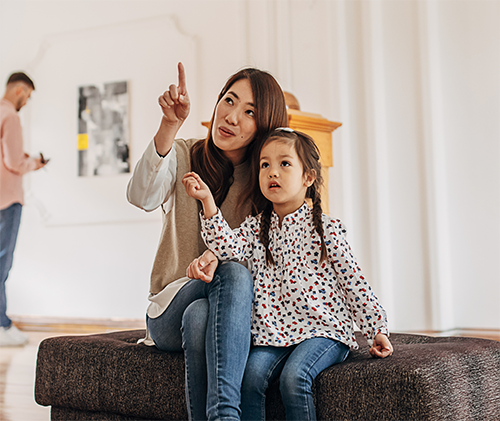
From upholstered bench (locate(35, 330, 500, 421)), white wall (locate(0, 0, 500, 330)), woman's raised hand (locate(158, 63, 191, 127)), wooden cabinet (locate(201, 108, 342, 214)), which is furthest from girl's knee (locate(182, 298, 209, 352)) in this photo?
white wall (locate(0, 0, 500, 330))

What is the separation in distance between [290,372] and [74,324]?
10.4 ft

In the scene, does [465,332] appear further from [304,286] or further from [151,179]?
[151,179]

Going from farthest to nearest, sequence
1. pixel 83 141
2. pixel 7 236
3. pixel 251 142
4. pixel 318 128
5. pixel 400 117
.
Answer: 1. pixel 83 141
2. pixel 7 236
3. pixel 400 117
4. pixel 318 128
5. pixel 251 142

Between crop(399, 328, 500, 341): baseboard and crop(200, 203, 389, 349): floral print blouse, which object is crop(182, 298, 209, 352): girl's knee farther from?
crop(399, 328, 500, 341): baseboard

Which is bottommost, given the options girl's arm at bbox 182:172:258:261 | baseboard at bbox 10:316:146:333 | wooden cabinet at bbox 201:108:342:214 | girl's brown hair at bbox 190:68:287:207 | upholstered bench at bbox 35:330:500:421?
baseboard at bbox 10:316:146:333

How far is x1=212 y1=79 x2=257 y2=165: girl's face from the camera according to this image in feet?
4.70

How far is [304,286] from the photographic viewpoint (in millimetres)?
1235

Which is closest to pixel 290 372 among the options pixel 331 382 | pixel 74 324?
pixel 331 382

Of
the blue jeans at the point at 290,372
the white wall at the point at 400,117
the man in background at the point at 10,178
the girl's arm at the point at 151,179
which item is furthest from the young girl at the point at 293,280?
the man in background at the point at 10,178

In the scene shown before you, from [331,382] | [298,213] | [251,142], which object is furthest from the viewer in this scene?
[251,142]

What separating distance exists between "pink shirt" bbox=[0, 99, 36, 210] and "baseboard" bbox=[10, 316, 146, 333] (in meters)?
0.90

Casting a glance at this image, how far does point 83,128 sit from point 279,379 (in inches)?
133

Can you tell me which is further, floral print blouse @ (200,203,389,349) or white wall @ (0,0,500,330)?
white wall @ (0,0,500,330)

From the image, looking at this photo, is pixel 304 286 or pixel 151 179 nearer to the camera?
pixel 304 286
